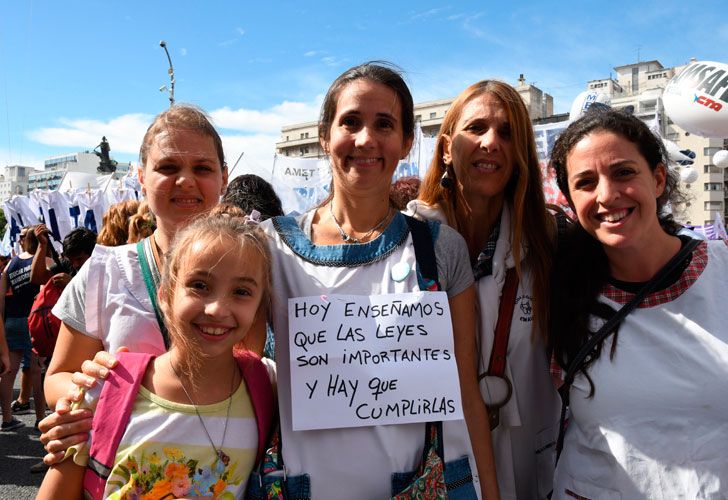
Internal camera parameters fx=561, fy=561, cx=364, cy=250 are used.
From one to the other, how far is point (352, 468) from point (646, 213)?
4.05ft

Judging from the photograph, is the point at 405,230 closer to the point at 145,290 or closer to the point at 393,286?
the point at 393,286

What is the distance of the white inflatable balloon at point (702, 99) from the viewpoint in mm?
7184

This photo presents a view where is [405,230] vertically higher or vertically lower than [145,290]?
higher

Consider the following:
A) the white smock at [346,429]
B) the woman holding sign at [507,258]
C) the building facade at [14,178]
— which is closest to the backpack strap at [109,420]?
the white smock at [346,429]

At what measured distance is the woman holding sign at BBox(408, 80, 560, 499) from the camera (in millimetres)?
2020

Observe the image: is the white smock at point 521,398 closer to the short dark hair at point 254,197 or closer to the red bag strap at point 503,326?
the red bag strap at point 503,326

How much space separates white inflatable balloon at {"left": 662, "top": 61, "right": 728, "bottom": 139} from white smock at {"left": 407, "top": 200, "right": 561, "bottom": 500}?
667 centimetres

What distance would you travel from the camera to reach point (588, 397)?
1770mm

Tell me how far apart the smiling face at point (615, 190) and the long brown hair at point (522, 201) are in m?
0.23

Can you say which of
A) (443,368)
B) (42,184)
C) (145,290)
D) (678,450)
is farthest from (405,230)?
(42,184)

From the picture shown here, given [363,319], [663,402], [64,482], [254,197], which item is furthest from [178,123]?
[254,197]

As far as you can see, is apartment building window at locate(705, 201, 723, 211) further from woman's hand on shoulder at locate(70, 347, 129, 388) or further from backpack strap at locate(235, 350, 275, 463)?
woman's hand on shoulder at locate(70, 347, 129, 388)

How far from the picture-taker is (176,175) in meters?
1.88

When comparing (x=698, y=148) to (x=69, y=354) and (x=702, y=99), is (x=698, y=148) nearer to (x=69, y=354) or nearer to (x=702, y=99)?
(x=702, y=99)
